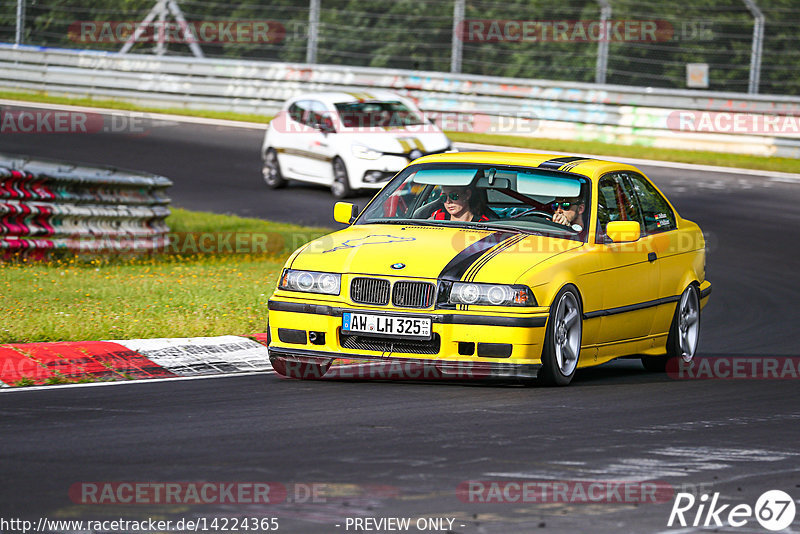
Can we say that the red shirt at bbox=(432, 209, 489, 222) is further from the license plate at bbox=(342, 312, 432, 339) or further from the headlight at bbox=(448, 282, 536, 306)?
the license plate at bbox=(342, 312, 432, 339)

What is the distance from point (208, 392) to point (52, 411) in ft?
3.68

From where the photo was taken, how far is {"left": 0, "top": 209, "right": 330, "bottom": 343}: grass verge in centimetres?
1020

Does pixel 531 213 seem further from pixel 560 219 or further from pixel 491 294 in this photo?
pixel 491 294

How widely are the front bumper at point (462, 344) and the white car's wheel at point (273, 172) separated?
45.9 feet

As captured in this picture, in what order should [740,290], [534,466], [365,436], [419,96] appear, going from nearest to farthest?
[534,466]
[365,436]
[740,290]
[419,96]

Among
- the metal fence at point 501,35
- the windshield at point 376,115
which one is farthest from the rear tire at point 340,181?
the metal fence at point 501,35

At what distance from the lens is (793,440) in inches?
283

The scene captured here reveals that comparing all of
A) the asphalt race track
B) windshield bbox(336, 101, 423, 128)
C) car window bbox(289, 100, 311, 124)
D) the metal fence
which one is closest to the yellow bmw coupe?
the asphalt race track

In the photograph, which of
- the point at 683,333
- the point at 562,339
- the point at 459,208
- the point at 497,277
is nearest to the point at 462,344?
the point at 497,277

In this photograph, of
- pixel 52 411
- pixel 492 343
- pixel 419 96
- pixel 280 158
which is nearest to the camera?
pixel 52 411

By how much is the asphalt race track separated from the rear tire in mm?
10931

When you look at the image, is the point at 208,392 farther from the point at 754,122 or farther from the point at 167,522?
the point at 754,122

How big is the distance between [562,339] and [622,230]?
96 cm

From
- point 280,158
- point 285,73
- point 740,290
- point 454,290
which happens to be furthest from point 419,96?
point 454,290
